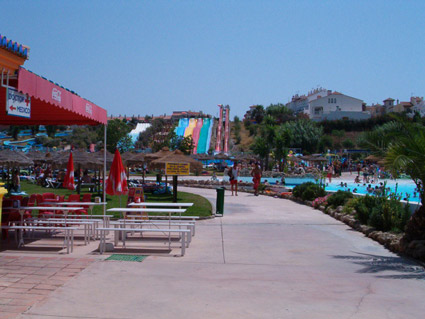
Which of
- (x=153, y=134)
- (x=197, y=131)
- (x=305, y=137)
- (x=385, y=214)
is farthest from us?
(x=153, y=134)

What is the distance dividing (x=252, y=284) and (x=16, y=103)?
15.6 ft

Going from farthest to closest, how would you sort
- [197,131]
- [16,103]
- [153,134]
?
[153,134] → [197,131] → [16,103]

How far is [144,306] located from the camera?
5.38 metres

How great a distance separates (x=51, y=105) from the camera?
30.5 feet

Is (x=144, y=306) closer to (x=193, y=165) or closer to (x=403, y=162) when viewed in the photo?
(x=403, y=162)

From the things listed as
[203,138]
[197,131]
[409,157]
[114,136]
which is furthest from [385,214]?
[197,131]

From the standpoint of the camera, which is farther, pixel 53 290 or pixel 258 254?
pixel 258 254

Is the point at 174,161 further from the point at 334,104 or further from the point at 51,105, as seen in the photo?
the point at 334,104

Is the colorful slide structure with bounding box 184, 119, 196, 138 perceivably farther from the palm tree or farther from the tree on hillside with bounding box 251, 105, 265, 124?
the palm tree

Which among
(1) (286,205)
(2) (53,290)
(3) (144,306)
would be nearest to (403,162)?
(3) (144,306)

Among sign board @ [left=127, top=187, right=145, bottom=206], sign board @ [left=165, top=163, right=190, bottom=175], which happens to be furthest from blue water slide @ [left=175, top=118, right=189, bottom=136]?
sign board @ [left=127, top=187, right=145, bottom=206]

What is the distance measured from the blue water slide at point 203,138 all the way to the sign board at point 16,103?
71521 mm

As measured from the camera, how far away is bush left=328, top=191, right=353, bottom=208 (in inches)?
622

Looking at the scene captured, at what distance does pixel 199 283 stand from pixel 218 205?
28.7ft
